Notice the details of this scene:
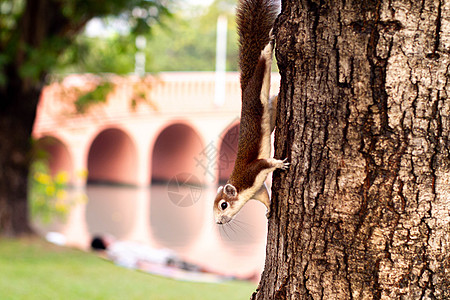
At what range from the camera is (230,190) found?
147 centimetres

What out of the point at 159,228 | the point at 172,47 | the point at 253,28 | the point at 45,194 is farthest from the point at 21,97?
the point at 172,47

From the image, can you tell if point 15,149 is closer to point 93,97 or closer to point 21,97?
point 21,97

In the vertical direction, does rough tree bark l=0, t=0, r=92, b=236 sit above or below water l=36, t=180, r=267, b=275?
above

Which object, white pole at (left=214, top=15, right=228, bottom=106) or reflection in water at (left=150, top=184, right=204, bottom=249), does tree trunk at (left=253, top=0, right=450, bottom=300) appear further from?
white pole at (left=214, top=15, right=228, bottom=106)

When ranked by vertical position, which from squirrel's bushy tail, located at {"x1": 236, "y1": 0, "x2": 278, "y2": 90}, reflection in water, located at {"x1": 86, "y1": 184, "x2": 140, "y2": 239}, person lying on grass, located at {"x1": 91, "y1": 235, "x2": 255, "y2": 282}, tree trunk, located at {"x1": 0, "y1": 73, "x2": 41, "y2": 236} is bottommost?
reflection in water, located at {"x1": 86, "y1": 184, "x2": 140, "y2": 239}

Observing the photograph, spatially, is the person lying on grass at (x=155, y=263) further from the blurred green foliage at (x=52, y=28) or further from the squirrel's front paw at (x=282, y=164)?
the squirrel's front paw at (x=282, y=164)

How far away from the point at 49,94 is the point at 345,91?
16975mm

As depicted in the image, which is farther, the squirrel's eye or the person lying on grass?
the person lying on grass

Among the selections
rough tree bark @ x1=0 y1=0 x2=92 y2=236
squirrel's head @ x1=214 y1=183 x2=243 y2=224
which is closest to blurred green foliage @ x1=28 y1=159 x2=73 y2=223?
rough tree bark @ x1=0 y1=0 x2=92 y2=236

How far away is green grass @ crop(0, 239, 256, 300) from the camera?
192 inches

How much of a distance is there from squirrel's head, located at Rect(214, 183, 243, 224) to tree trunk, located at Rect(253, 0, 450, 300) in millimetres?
195

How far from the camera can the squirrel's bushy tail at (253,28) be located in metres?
1.50

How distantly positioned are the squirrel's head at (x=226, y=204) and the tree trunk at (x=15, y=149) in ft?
19.8

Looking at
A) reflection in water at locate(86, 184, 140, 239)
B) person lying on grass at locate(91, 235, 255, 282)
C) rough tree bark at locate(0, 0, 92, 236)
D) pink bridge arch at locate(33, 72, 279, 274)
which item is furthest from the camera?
reflection in water at locate(86, 184, 140, 239)
